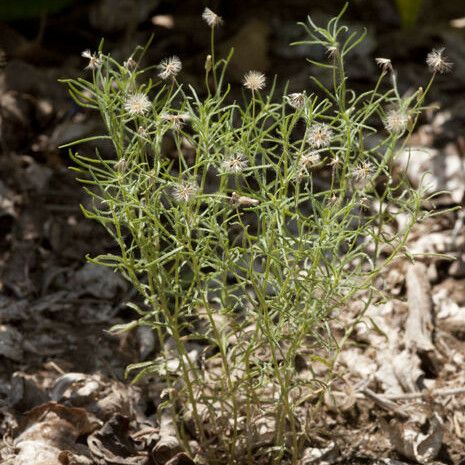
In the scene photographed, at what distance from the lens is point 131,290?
3.24m

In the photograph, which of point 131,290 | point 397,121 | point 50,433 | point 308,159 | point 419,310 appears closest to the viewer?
point 308,159

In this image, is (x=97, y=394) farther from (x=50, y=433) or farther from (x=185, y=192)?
(x=185, y=192)

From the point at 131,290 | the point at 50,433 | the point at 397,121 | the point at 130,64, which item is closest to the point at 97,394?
the point at 50,433

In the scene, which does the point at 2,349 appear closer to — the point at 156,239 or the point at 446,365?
the point at 156,239

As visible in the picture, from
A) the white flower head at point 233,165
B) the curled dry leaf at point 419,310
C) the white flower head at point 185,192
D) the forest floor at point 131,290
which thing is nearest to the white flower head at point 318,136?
the white flower head at point 233,165

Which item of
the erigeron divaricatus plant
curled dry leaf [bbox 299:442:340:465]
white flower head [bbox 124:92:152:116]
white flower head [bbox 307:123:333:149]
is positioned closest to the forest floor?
curled dry leaf [bbox 299:442:340:465]

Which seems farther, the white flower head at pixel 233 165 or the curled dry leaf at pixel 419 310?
the curled dry leaf at pixel 419 310

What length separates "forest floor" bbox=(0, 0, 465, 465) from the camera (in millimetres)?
2551

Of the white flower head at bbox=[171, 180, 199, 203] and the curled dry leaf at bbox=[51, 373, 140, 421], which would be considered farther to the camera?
the curled dry leaf at bbox=[51, 373, 140, 421]

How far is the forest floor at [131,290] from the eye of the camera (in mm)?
2551

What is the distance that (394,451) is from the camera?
2549 millimetres

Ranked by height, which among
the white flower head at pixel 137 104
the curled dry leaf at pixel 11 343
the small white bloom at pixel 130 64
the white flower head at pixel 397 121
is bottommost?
the curled dry leaf at pixel 11 343

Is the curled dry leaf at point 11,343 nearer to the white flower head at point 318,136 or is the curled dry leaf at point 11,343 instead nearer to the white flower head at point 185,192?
the white flower head at point 185,192

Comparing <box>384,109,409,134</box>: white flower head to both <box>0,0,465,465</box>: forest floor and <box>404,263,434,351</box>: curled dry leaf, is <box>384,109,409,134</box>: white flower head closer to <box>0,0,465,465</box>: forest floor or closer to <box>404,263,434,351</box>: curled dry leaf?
Answer: <box>0,0,465,465</box>: forest floor
